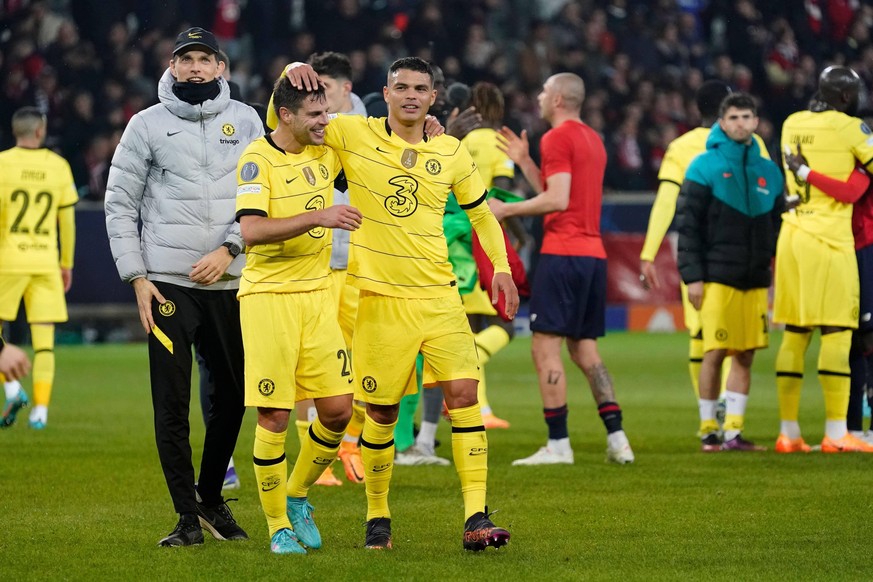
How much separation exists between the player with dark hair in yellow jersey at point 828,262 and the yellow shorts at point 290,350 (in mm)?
4638

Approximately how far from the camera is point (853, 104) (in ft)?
33.6

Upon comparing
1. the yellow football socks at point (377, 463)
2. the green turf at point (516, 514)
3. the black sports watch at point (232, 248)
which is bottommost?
the green turf at point (516, 514)

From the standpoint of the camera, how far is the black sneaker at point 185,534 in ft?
21.5

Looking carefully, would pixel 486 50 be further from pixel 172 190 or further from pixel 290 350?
pixel 290 350

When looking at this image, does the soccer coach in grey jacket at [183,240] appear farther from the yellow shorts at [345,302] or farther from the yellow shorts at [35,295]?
the yellow shorts at [35,295]

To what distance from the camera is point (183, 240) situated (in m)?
6.73

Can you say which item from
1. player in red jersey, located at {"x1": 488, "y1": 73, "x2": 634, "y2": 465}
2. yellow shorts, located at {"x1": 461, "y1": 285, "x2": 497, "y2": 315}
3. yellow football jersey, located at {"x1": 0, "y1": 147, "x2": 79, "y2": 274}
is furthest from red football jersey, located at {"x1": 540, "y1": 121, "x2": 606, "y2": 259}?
yellow football jersey, located at {"x1": 0, "y1": 147, "x2": 79, "y2": 274}

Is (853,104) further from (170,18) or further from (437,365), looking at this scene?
(170,18)

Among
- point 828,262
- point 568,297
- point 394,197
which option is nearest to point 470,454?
point 394,197

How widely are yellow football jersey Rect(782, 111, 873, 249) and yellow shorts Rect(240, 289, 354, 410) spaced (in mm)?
4868

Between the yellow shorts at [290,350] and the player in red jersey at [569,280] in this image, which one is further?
the player in red jersey at [569,280]

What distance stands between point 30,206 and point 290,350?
22.8 ft

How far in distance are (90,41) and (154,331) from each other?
697 inches

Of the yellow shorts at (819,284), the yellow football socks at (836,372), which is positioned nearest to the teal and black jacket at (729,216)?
the yellow shorts at (819,284)
